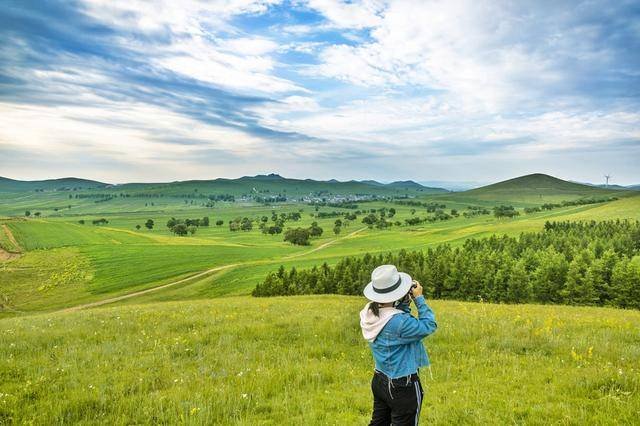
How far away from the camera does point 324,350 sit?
41.1ft

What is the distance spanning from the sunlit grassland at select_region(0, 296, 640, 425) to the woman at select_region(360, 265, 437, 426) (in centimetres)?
205

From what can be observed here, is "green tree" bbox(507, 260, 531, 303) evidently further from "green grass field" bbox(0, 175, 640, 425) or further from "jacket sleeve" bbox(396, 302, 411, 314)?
"jacket sleeve" bbox(396, 302, 411, 314)

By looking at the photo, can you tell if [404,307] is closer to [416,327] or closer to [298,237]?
[416,327]

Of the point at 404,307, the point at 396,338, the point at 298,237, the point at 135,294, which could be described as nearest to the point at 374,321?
the point at 396,338

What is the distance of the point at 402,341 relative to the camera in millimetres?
5773

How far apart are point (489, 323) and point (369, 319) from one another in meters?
11.7

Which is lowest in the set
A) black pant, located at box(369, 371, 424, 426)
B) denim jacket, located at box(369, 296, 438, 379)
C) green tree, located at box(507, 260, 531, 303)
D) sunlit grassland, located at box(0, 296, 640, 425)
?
green tree, located at box(507, 260, 531, 303)

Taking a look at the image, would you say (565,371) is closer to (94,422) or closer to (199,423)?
(199,423)

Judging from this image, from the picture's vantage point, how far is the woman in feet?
18.8

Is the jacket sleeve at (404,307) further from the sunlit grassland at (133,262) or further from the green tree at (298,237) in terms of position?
the green tree at (298,237)

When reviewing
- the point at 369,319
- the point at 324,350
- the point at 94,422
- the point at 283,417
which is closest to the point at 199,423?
the point at 283,417

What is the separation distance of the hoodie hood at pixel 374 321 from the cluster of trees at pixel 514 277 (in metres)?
67.8

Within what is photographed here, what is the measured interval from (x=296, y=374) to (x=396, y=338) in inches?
209

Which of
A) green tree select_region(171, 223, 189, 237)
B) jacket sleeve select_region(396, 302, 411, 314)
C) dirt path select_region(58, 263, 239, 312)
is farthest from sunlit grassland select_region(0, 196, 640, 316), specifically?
jacket sleeve select_region(396, 302, 411, 314)
